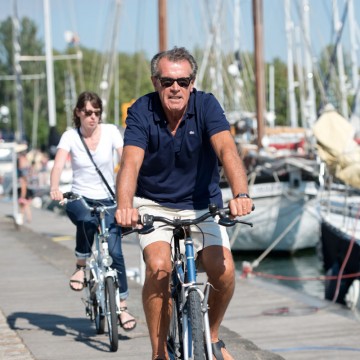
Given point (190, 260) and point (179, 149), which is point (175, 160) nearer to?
point (179, 149)

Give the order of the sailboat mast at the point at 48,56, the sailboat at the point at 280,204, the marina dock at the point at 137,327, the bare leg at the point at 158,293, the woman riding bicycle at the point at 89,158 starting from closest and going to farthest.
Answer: the bare leg at the point at 158,293
the marina dock at the point at 137,327
the woman riding bicycle at the point at 89,158
the sailboat at the point at 280,204
the sailboat mast at the point at 48,56

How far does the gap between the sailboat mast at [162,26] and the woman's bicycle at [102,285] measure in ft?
31.4

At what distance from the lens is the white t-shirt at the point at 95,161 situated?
8125mm

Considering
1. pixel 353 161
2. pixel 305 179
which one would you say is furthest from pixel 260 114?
pixel 353 161

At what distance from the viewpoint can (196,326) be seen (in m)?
4.88

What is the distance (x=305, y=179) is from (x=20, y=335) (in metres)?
16.2

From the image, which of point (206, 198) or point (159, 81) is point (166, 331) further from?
point (159, 81)

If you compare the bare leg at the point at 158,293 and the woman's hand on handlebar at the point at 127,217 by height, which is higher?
the woman's hand on handlebar at the point at 127,217

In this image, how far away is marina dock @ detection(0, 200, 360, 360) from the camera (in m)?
7.37

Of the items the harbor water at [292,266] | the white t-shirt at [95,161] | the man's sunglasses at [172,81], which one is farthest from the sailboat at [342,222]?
the man's sunglasses at [172,81]

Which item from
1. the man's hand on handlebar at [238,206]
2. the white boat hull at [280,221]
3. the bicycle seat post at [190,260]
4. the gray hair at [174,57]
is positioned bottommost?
the white boat hull at [280,221]

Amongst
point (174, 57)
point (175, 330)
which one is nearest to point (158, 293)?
point (175, 330)

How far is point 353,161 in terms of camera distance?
53.5 feet

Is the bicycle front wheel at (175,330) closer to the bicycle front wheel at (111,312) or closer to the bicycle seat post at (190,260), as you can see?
the bicycle seat post at (190,260)
